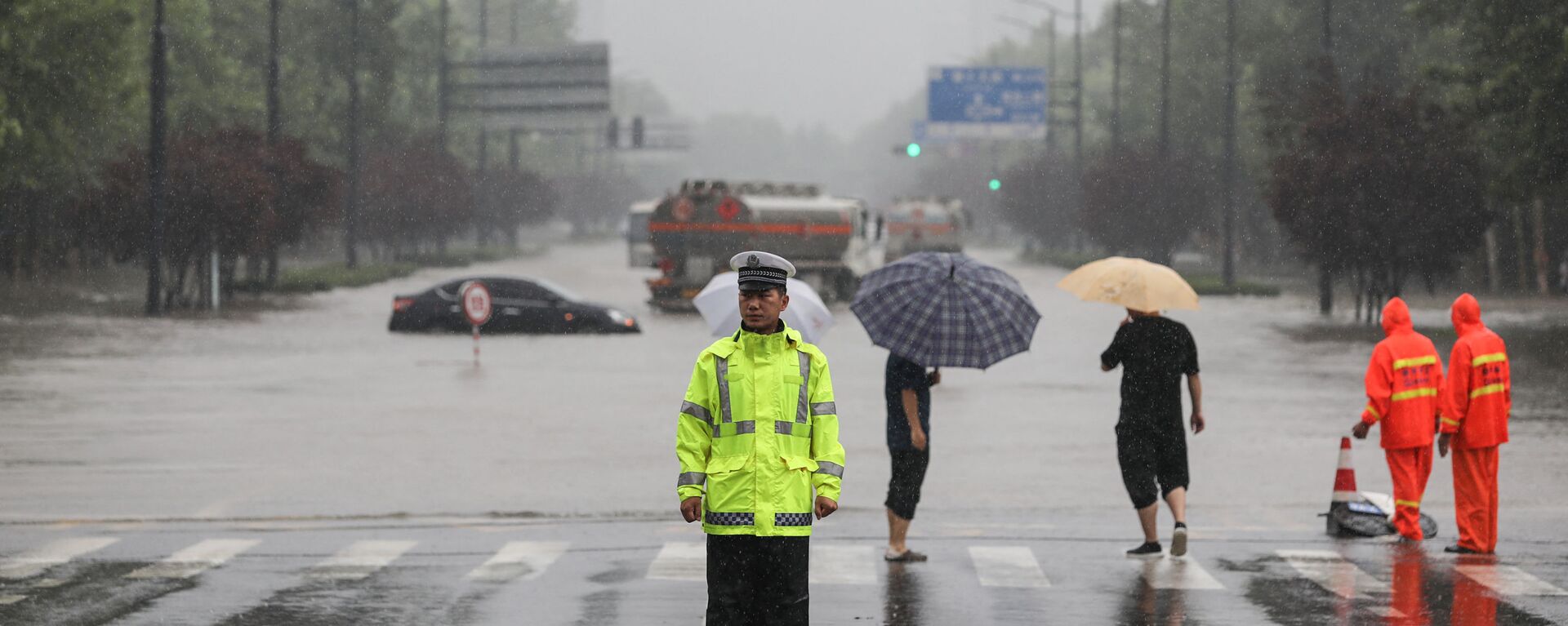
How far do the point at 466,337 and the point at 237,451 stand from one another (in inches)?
650

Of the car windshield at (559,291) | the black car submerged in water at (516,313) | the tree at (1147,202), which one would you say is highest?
the tree at (1147,202)

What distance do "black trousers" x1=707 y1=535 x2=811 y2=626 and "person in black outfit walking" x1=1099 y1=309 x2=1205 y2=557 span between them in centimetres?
493

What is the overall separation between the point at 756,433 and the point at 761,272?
1.71 feet

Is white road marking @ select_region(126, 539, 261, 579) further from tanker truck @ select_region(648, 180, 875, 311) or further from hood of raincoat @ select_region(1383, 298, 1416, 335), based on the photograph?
tanker truck @ select_region(648, 180, 875, 311)

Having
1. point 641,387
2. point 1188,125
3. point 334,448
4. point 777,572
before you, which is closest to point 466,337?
point 641,387

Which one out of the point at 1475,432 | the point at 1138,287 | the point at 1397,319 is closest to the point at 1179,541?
the point at 1138,287

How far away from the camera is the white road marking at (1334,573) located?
1081 cm

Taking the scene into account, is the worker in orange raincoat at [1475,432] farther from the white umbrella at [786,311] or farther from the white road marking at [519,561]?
the white road marking at [519,561]

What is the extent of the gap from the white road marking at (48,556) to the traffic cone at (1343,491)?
7.16 m

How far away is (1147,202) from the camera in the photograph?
66125 millimetres

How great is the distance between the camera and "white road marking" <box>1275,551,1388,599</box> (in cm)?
1081

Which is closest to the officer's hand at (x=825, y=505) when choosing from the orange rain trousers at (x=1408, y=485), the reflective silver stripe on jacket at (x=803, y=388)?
the reflective silver stripe on jacket at (x=803, y=388)

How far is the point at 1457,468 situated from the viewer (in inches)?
483

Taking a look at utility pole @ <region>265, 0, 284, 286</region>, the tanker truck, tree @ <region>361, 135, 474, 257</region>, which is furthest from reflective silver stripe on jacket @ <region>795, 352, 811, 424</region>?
tree @ <region>361, 135, 474, 257</region>
